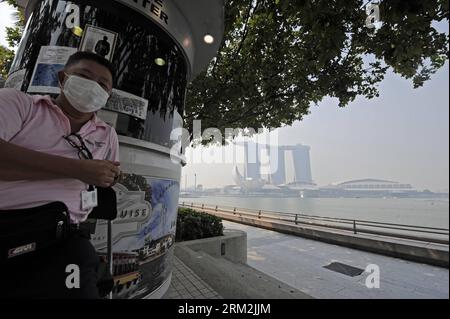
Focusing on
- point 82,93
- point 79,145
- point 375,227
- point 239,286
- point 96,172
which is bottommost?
point 375,227

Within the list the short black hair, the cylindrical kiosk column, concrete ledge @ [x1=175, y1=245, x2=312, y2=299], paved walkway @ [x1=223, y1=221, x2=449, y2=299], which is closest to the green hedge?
paved walkway @ [x1=223, y1=221, x2=449, y2=299]

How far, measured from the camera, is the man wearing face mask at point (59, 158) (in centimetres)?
121

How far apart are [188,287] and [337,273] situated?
5403 mm

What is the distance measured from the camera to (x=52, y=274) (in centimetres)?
125

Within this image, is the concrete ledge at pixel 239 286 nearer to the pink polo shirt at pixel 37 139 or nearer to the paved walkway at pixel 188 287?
the paved walkway at pixel 188 287

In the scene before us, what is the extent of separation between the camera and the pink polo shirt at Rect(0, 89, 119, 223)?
1233 mm

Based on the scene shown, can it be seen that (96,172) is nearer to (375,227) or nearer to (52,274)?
(52,274)

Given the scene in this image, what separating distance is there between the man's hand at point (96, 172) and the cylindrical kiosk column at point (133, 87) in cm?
130

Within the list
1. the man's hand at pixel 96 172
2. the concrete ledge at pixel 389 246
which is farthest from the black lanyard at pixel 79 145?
the concrete ledge at pixel 389 246

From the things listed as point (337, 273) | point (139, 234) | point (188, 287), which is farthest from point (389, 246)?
point (139, 234)

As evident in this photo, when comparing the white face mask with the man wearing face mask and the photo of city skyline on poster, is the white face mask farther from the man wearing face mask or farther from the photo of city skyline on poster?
the photo of city skyline on poster

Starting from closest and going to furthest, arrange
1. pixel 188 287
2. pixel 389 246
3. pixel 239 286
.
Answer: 1. pixel 239 286
2. pixel 188 287
3. pixel 389 246
